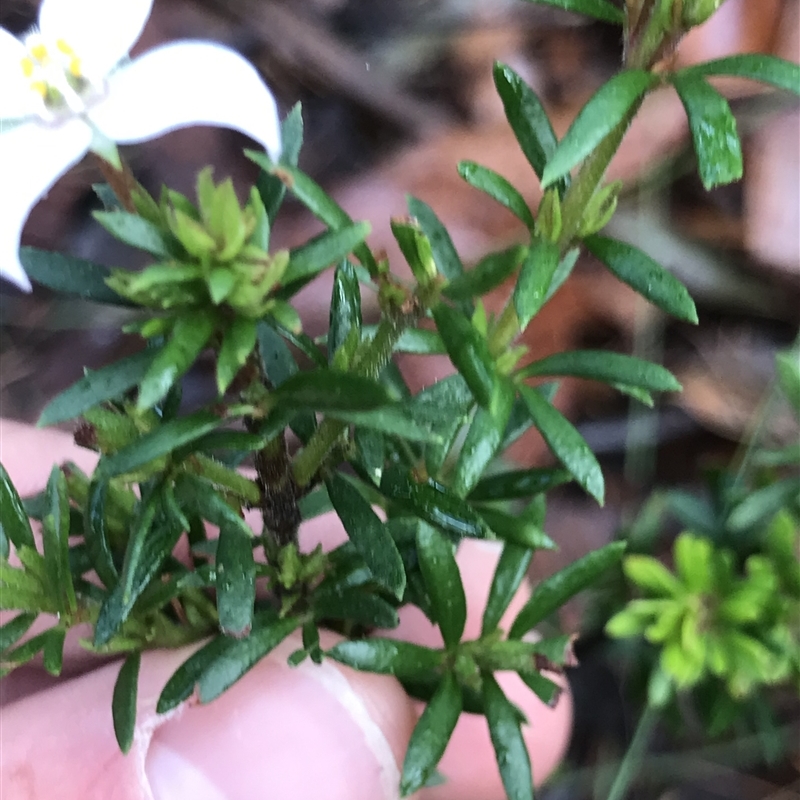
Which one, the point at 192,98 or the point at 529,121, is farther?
the point at 529,121

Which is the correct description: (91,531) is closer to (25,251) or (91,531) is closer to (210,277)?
(25,251)

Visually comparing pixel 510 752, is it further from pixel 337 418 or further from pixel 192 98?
pixel 192 98

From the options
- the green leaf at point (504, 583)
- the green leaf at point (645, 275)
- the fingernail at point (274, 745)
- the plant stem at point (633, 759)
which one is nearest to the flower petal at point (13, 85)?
the green leaf at point (645, 275)

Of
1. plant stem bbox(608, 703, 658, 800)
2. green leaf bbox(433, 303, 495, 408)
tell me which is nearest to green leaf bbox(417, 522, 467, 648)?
green leaf bbox(433, 303, 495, 408)

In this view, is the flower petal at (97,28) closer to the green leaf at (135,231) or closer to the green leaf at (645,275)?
the green leaf at (135,231)

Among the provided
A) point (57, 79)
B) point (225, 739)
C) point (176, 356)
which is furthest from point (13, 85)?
point (225, 739)

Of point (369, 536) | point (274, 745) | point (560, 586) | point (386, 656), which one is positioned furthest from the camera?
point (274, 745)
